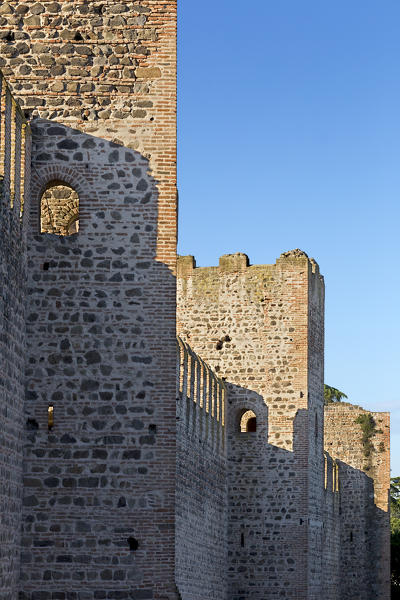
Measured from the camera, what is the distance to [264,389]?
27.6m

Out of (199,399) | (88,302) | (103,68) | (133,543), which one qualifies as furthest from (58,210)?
(199,399)

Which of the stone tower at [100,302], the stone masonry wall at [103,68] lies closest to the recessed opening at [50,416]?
the stone tower at [100,302]

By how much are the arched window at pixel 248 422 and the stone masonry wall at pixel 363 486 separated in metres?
8.65

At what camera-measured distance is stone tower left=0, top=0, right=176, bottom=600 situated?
13734mm

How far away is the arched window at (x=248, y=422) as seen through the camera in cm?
2802

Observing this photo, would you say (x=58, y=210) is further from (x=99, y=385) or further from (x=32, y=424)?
(x=32, y=424)

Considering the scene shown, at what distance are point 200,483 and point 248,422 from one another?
14.5 feet

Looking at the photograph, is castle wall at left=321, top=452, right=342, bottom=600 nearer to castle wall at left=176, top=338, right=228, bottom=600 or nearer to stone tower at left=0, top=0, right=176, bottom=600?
castle wall at left=176, top=338, right=228, bottom=600

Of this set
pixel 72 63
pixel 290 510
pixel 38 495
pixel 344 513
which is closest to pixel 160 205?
pixel 72 63

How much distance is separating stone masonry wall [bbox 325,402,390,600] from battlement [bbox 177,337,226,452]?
33.5 feet

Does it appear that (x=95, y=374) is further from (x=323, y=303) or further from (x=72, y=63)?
(x=323, y=303)

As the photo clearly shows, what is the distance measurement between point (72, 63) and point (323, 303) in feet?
51.7

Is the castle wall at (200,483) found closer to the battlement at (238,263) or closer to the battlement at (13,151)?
the battlement at (238,263)

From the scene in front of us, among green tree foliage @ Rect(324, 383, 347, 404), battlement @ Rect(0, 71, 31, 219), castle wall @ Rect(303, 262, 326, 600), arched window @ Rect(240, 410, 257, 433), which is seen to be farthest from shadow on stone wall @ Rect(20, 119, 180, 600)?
green tree foliage @ Rect(324, 383, 347, 404)
